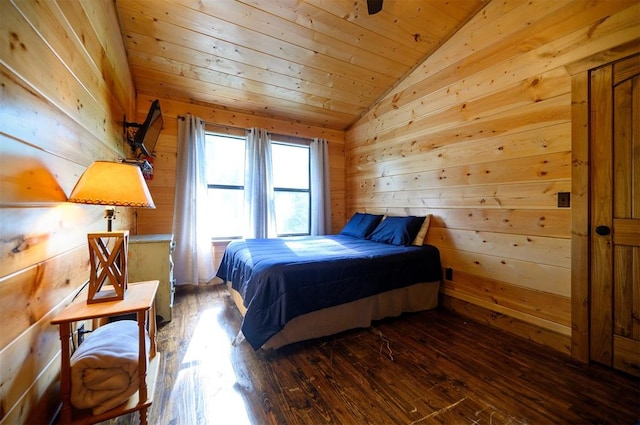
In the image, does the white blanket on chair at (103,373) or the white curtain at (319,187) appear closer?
the white blanket on chair at (103,373)

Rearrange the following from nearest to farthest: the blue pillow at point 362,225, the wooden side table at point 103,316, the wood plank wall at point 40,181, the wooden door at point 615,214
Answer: the wood plank wall at point 40,181, the wooden side table at point 103,316, the wooden door at point 615,214, the blue pillow at point 362,225

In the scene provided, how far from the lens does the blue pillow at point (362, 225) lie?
328 cm

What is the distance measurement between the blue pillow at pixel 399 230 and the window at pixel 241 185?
1.49 m

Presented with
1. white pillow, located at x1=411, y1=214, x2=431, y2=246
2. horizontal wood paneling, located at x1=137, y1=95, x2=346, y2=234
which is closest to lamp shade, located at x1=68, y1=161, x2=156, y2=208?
horizontal wood paneling, located at x1=137, y1=95, x2=346, y2=234

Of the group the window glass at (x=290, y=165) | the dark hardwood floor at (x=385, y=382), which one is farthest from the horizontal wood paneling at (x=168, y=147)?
the dark hardwood floor at (x=385, y=382)

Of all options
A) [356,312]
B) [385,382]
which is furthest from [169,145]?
[385,382]

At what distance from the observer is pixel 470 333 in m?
2.11

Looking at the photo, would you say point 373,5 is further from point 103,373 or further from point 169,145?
point 169,145

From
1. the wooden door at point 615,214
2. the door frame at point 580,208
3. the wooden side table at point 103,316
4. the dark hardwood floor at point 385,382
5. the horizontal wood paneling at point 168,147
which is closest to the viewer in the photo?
the wooden side table at point 103,316

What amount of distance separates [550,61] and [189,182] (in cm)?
372

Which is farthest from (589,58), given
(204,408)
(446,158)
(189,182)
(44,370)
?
(189,182)

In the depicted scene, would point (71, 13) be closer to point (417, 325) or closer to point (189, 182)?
point (189, 182)

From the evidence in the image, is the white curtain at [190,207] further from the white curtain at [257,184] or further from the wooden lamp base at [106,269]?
the wooden lamp base at [106,269]

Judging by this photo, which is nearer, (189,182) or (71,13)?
(71,13)
